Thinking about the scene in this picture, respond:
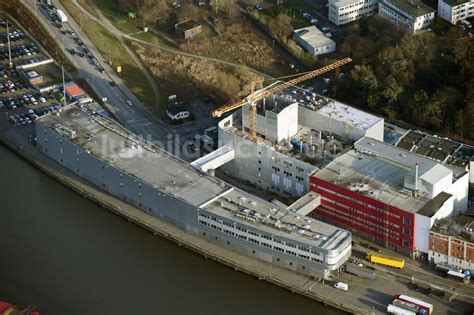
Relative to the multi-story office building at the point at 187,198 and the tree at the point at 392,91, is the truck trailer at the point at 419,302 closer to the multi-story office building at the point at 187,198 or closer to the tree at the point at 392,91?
the multi-story office building at the point at 187,198

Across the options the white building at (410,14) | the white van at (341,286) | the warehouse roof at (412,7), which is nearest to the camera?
the white van at (341,286)

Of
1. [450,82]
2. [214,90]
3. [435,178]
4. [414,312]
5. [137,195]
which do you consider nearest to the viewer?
[414,312]

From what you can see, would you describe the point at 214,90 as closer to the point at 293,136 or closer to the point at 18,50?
the point at 293,136

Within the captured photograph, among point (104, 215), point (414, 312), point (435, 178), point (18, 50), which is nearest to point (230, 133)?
point (104, 215)

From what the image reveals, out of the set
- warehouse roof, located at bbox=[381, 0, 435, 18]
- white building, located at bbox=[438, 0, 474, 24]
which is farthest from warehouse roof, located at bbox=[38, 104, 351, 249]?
white building, located at bbox=[438, 0, 474, 24]

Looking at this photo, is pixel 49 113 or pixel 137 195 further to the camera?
pixel 49 113

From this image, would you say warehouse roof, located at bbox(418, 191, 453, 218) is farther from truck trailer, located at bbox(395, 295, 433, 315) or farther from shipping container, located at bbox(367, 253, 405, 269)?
truck trailer, located at bbox(395, 295, 433, 315)

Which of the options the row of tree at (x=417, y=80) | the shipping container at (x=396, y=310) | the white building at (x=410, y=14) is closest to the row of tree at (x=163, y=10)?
the row of tree at (x=417, y=80)
